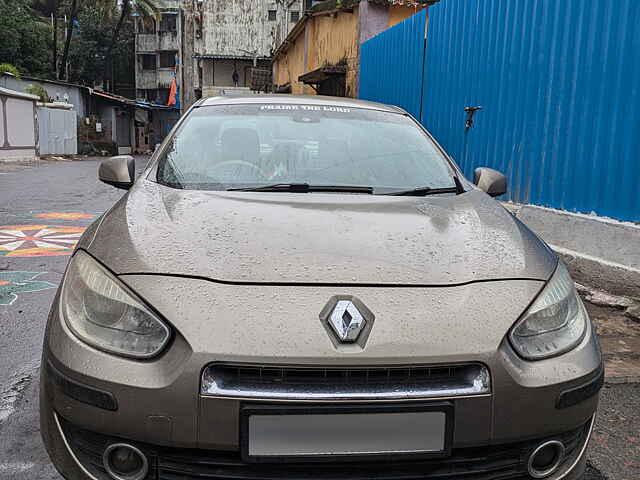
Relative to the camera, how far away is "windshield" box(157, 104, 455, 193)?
2.57 meters

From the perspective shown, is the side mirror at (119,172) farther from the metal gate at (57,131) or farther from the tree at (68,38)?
the tree at (68,38)

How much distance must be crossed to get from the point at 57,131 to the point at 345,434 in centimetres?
2949

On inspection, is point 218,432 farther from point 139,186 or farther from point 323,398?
point 139,186

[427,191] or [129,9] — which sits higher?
[129,9]

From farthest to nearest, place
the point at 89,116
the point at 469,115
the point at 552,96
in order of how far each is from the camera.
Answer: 1. the point at 89,116
2. the point at 469,115
3. the point at 552,96

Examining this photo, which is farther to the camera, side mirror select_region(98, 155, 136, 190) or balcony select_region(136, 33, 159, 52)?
balcony select_region(136, 33, 159, 52)

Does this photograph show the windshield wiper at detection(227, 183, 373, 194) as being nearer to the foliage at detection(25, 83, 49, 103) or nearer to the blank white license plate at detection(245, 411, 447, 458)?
the blank white license plate at detection(245, 411, 447, 458)

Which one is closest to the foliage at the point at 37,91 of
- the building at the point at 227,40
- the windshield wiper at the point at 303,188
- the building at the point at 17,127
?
the building at the point at 17,127

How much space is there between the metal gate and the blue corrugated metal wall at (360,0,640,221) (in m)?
23.3

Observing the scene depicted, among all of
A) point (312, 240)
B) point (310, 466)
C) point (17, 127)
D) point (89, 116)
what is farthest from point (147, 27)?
point (310, 466)

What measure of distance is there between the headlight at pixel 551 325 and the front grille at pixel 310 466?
0.83 ft

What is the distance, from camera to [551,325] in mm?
1681

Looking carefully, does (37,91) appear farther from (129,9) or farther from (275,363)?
(275,363)

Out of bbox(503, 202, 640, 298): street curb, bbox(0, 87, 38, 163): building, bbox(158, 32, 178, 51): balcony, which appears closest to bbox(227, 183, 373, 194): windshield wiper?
bbox(503, 202, 640, 298): street curb
